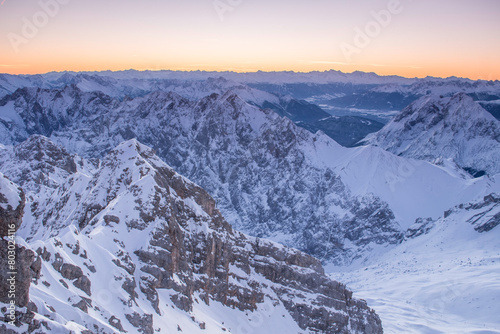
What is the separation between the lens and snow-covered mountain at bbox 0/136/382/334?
61781 millimetres

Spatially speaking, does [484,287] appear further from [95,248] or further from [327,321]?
[95,248]

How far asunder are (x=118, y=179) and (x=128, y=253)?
38036 millimetres

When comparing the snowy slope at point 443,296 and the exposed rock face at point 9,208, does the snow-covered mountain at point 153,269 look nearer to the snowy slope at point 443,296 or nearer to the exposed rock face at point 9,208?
the exposed rock face at point 9,208

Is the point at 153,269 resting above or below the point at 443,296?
above

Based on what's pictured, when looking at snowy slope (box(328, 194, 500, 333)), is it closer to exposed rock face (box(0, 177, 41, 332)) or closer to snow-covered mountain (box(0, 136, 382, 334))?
snow-covered mountain (box(0, 136, 382, 334))

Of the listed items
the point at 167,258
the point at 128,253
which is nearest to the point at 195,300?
the point at 167,258

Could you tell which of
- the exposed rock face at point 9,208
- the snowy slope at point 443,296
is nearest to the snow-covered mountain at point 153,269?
the exposed rock face at point 9,208

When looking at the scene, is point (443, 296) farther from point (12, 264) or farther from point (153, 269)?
point (12, 264)

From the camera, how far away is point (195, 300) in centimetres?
9925

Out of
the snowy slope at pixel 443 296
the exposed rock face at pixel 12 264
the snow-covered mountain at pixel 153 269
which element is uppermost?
the exposed rock face at pixel 12 264

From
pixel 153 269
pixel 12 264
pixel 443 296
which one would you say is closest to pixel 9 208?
pixel 12 264

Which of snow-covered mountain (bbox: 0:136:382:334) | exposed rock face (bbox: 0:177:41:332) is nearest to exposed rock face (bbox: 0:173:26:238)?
exposed rock face (bbox: 0:177:41:332)

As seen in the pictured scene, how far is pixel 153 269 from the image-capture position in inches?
3465

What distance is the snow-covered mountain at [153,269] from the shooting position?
61.8 meters
